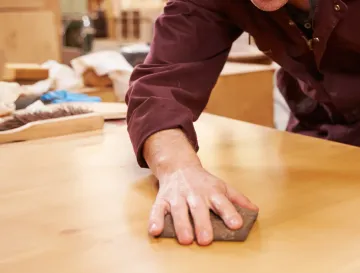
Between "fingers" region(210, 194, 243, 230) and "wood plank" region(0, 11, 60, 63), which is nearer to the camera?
"fingers" region(210, 194, 243, 230)

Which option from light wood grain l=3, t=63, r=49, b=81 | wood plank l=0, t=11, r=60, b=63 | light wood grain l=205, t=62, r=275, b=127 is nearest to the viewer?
light wood grain l=3, t=63, r=49, b=81

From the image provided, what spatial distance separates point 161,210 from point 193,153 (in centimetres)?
12

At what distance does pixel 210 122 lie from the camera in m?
0.95

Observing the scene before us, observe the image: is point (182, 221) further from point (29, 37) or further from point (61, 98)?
point (29, 37)

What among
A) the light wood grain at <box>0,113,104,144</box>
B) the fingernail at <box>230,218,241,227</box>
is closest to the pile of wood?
the light wood grain at <box>0,113,104,144</box>

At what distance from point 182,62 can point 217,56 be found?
79 mm

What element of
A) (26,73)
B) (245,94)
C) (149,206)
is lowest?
(245,94)

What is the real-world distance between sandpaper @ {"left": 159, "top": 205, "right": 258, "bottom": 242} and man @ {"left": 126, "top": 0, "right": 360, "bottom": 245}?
0.15 ft

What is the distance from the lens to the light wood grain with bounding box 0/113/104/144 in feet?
2.78

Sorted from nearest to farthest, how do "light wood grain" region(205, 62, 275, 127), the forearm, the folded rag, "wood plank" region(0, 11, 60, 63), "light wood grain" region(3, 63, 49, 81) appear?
the forearm → the folded rag → "light wood grain" region(3, 63, 49, 81) → "light wood grain" region(205, 62, 275, 127) → "wood plank" region(0, 11, 60, 63)

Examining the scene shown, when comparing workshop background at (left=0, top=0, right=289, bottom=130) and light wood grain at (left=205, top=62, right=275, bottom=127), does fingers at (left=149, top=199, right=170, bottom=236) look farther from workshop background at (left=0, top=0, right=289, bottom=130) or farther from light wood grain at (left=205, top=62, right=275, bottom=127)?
light wood grain at (left=205, top=62, right=275, bottom=127)

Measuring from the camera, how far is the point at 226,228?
491 millimetres

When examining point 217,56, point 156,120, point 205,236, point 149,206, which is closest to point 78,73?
point 217,56

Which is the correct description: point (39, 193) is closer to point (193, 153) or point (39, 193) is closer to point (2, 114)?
point (193, 153)
